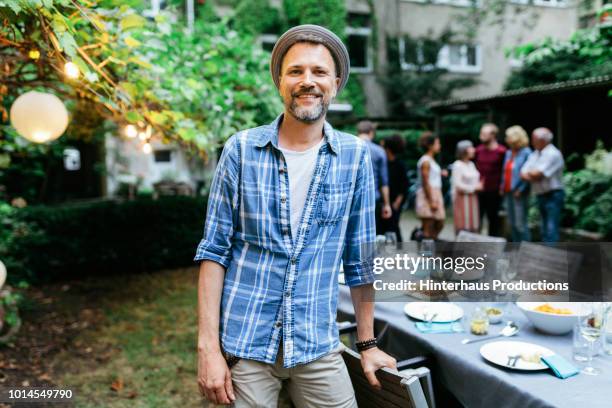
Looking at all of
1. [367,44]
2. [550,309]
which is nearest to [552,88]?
[367,44]

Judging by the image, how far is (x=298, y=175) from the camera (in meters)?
1.64

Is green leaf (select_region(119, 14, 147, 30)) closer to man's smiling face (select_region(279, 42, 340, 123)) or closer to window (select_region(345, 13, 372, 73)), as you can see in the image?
man's smiling face (select_region(279, 42, 340, 123))

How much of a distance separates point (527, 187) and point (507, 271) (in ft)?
14.2

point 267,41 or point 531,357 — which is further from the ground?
point 267,41

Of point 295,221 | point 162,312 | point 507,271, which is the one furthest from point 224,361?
point 162,312

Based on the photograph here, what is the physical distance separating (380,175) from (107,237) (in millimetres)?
3600

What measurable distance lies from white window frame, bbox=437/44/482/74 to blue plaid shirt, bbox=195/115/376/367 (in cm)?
1631

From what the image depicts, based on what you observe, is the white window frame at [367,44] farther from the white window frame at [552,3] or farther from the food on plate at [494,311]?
the food on plate at [494,311]

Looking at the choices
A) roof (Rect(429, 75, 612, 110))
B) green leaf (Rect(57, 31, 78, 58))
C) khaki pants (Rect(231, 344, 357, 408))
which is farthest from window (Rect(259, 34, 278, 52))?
khaki pants (Rect(231, 344, 357, 408))

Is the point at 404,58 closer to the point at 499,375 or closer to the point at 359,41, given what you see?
the point at 359,41

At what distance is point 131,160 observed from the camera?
13.2 m

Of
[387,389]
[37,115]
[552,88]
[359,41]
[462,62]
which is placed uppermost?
[359,41]

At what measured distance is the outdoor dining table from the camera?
1.59m

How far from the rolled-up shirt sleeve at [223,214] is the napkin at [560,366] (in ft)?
3.92
